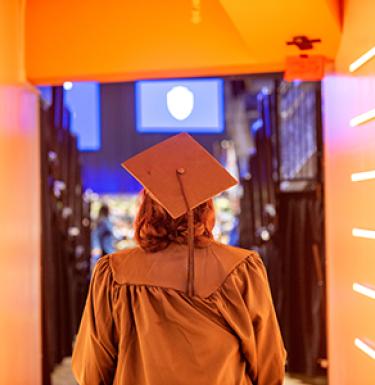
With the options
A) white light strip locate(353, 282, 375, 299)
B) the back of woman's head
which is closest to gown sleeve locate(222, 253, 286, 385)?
the back of woman's head

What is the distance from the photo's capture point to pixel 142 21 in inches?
157

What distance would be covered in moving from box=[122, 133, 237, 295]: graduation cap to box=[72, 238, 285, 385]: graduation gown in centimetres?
17

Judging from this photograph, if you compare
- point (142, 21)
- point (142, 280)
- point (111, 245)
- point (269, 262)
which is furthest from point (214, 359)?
point (111, 245)

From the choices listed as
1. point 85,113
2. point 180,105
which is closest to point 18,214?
point 180,105

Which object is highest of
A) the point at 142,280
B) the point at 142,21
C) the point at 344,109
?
the point at 142,21

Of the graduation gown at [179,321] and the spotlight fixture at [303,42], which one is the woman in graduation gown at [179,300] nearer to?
the graduation gown at [179,321]

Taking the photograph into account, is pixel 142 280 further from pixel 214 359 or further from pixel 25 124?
pixel 25 124

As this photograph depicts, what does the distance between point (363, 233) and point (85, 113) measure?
26.2ft

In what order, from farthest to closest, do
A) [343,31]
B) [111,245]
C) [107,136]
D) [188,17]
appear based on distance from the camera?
[107,136] → [111,245] → [188,17] → [343,31]

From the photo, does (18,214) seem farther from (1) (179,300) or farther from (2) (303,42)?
(1) (179,300)

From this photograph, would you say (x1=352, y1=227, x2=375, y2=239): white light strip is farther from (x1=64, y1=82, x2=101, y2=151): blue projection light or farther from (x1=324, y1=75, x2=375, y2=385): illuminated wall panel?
(x1=64, y1=82, x2=101, y2=151): blue projection light

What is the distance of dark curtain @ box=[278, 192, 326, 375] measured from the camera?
17.5 ft

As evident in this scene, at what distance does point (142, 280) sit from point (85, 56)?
7.64ft

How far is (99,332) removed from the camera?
7.02 feet
